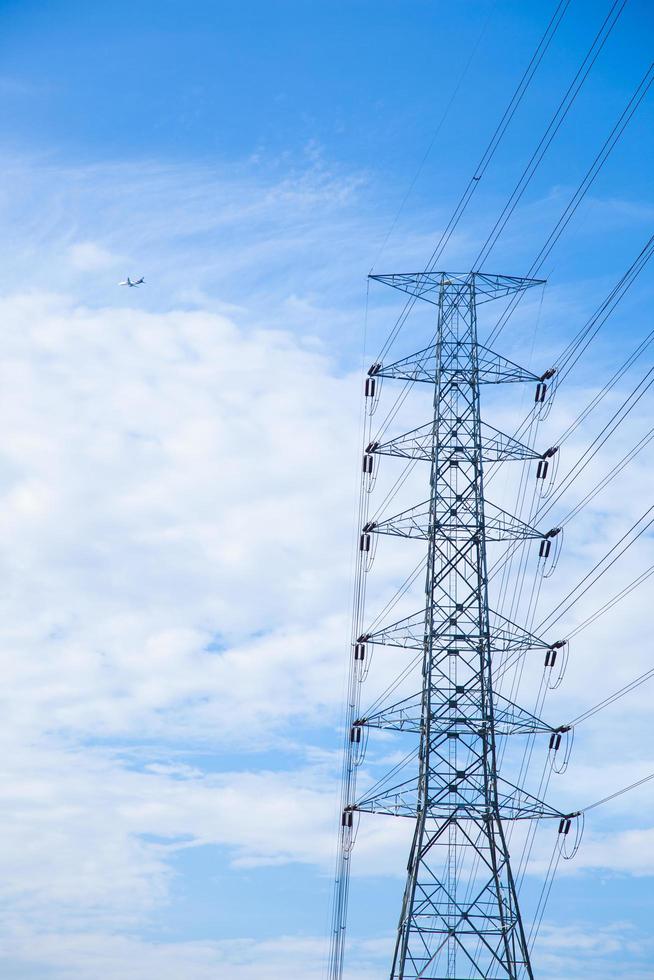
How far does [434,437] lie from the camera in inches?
2339

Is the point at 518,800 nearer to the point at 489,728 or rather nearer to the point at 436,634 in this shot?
the point at 489,728

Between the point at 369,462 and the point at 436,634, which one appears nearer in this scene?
the point at 436,634

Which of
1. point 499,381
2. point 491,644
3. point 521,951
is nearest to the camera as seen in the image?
point 521,951

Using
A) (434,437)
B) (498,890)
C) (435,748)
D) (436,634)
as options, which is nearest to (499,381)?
(434,437)

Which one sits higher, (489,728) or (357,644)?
(357,644)

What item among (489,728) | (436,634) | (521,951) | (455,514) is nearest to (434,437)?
(455,514)

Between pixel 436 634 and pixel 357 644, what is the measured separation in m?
5.00

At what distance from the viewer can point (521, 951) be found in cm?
5228

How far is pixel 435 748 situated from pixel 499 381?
1587 centimetres

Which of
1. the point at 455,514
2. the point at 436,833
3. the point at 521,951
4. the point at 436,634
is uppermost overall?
the point at 455,514

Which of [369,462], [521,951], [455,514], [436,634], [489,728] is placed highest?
[369,462]

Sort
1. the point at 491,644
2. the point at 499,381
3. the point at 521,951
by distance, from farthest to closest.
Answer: the point at 499,381 < the point at 491,644 < the point at 521,951

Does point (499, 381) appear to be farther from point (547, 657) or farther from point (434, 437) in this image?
point (547, 657)

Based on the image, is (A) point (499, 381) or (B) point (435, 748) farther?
(A) point (499, 381)
